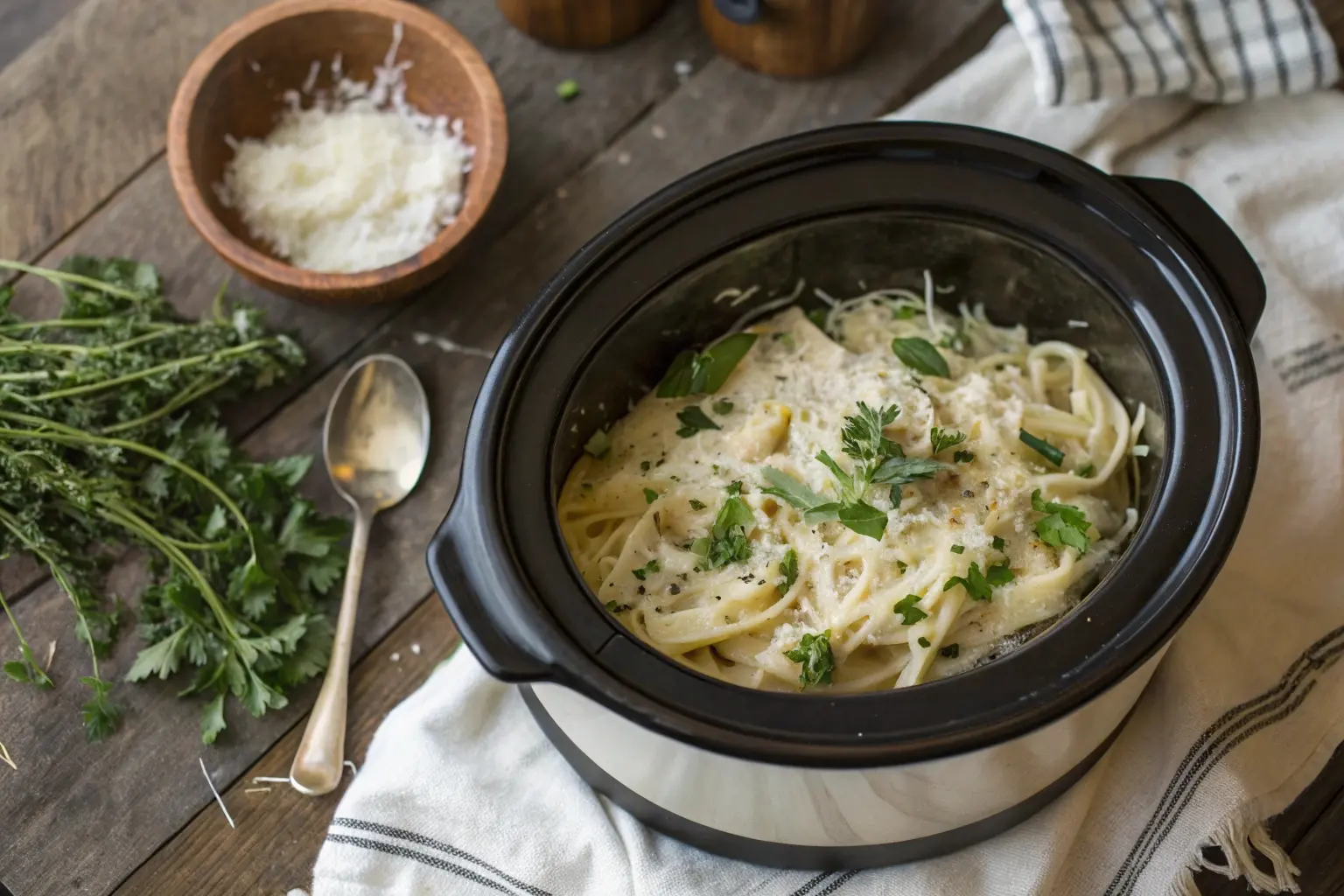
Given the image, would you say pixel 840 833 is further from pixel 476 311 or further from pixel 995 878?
pixel 476 311

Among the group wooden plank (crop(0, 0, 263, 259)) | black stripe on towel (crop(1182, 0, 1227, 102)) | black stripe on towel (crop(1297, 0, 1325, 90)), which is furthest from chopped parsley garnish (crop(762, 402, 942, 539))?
wooden plank (crop(0, 0, 263, 259))

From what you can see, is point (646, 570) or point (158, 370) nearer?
point (646, 570)

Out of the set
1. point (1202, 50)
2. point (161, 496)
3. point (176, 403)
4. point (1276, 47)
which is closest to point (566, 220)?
point (176, 403)

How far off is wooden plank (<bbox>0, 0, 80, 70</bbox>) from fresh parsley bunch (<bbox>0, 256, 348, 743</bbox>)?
51.1 inches

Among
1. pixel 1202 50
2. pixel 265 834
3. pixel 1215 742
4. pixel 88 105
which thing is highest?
pixel 1202 50

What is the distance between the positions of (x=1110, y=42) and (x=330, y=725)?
5.87 ft

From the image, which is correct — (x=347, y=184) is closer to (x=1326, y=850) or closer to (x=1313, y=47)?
(x=1313, y=47)

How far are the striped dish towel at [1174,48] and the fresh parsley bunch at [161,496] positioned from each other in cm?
144

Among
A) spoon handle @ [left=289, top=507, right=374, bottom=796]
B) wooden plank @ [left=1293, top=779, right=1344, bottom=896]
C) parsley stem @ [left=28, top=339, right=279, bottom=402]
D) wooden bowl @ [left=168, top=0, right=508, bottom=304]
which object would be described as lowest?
wooden plank @ [left=1293, top=779, right=1344, bottom=896]

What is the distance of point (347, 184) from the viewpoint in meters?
2.35

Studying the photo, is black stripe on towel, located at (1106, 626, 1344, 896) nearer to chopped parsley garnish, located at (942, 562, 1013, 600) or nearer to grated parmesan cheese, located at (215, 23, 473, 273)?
chopped parsley garnish, located at (942, 562, 1013, 600)

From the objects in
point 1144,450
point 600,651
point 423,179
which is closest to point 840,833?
point 600,651

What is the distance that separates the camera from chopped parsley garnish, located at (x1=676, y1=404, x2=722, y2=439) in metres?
1.99

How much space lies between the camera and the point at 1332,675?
6.66 feet
